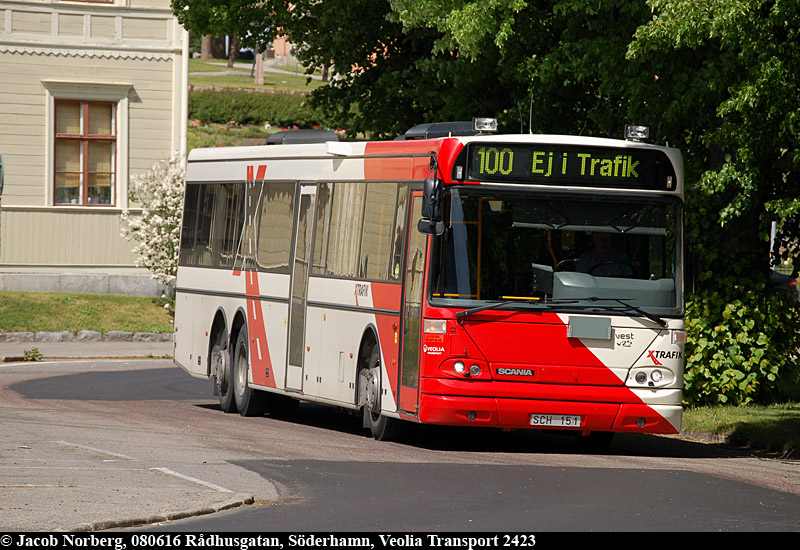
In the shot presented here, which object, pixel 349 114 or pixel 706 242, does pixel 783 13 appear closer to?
pixel 706 242

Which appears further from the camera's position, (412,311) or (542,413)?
(412,311)

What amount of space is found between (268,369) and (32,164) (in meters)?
18.6

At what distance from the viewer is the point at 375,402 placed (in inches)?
597

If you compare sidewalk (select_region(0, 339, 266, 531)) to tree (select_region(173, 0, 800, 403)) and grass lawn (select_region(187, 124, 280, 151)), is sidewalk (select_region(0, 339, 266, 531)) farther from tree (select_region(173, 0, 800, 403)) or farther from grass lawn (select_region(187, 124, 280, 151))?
grass lawn (select_region(187, 124, 280, 151))

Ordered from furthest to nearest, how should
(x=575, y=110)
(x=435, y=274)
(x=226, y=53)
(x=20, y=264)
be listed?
(x=226, y=53) → (x=20, y=264) → (x=575, y=110) → (x=435, y=274)

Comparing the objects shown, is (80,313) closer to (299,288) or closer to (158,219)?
(158,219)

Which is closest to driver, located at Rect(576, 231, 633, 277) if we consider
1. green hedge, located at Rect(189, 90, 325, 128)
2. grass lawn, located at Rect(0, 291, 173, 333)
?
grass lawn, located at Rect(0, 291, 173, 333)

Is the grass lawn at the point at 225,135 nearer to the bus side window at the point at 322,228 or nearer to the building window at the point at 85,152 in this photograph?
the building window at the point at 85,152

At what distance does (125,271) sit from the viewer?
115ft

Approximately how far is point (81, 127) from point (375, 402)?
21705 millimetres

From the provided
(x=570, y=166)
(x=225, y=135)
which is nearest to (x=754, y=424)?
(x=570, y=166)

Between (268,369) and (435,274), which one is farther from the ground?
(435,274)

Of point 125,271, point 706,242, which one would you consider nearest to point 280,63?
point 125,271

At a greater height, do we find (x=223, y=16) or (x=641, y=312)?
(x=223, y=16)
